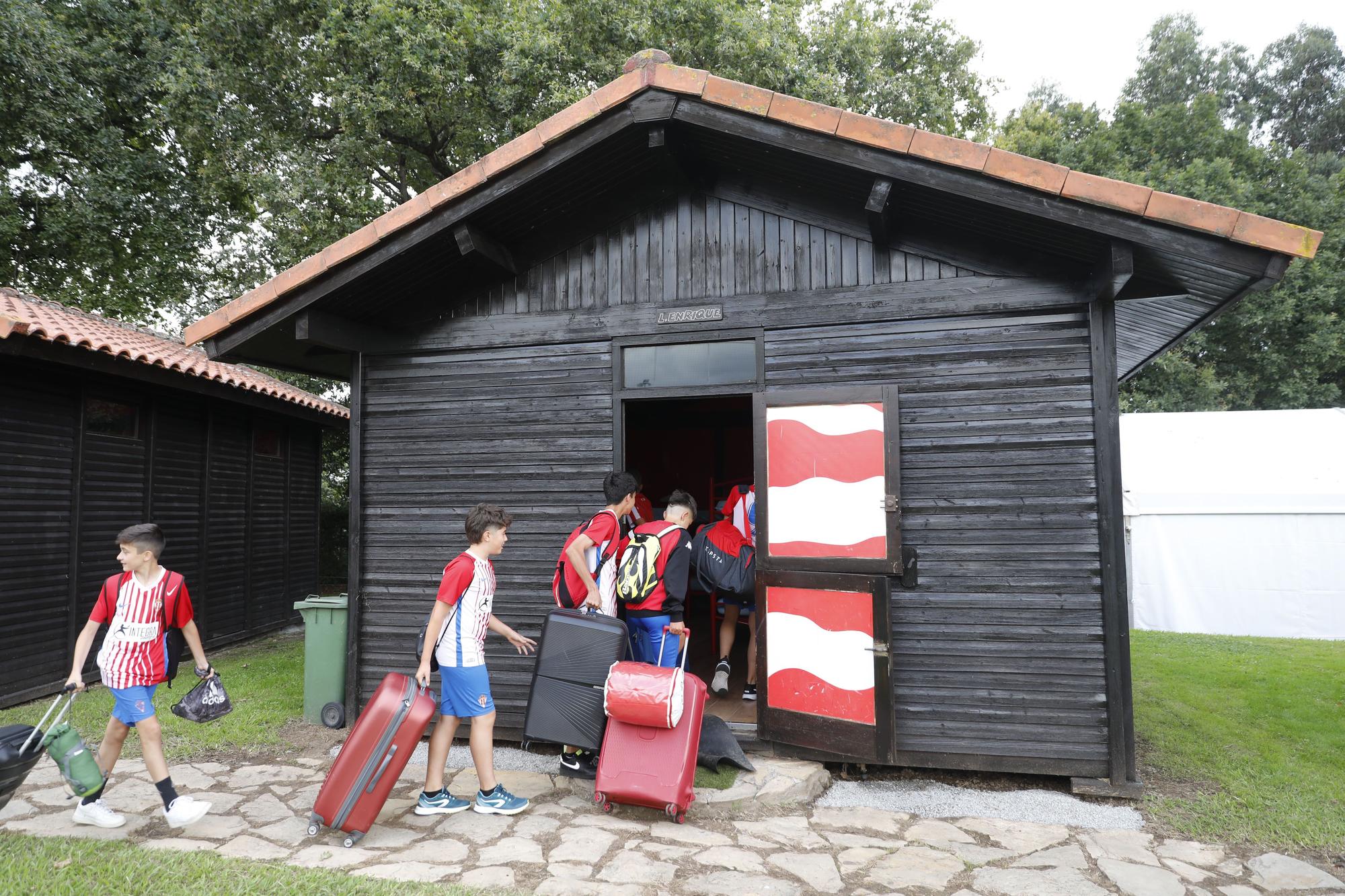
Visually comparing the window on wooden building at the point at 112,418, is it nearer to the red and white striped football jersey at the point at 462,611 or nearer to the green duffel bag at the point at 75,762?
the green duffel bag at the point at 75,762

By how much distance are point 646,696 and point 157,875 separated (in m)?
2.34

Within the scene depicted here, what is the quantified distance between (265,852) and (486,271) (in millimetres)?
4022

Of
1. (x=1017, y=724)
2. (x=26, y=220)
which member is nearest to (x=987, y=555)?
(x=1017, y=724)

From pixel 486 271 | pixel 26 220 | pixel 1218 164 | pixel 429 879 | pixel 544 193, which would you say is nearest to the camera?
pixel 429 879

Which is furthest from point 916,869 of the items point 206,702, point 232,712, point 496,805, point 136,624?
point 232,712

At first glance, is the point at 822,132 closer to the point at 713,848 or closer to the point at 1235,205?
the point at 713,848

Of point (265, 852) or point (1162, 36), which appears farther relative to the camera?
point (1162, 36)

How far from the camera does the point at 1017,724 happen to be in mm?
4801

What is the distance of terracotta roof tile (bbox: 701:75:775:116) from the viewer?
4746 millimetres

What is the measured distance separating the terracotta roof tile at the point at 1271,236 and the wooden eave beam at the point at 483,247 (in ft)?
14.8

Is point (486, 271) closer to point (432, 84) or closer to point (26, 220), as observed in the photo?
point (432, 84)

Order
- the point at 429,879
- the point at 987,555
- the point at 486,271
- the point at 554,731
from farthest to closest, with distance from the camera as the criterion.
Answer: the point at 486,271, the point at 987,555, the point at 554,731, the point at 429,879

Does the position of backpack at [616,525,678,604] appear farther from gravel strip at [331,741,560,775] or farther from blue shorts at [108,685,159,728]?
blue shorts at [108,685,159,728]

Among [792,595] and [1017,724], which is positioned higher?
[792,595]
